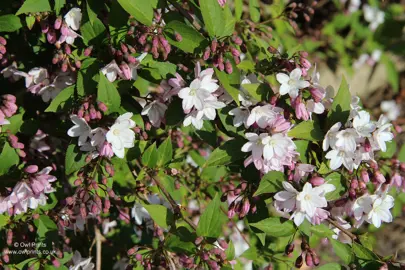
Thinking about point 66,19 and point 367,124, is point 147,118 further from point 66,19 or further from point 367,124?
point 367,124

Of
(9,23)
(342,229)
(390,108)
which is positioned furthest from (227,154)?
(390,108)

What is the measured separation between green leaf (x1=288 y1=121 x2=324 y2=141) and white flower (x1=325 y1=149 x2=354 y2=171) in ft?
0.26

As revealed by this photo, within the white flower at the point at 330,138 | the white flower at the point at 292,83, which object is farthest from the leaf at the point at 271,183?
the white flower at the point at 292,83

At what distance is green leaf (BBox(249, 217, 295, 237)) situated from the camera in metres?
2.10

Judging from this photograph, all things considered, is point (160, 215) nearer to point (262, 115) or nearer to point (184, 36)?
point (262, 115)

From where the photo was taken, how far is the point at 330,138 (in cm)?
211

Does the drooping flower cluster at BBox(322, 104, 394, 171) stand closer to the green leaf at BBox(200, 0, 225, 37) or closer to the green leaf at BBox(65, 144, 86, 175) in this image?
the green leaf at BBox(200, 0, 225, 37)

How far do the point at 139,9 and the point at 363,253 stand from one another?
1.36 metres

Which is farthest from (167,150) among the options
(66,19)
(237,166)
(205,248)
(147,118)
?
(66,19)

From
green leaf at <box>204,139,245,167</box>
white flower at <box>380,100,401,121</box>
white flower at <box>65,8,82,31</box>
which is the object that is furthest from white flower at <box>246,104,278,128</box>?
white flower at <box>380,100,401,121</box>

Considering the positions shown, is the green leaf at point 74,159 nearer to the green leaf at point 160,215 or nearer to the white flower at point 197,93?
the green leaf at point 160,215

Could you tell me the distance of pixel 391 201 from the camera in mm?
2328

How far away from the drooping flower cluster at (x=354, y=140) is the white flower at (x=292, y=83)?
20 cm

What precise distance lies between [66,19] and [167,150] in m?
0.71
